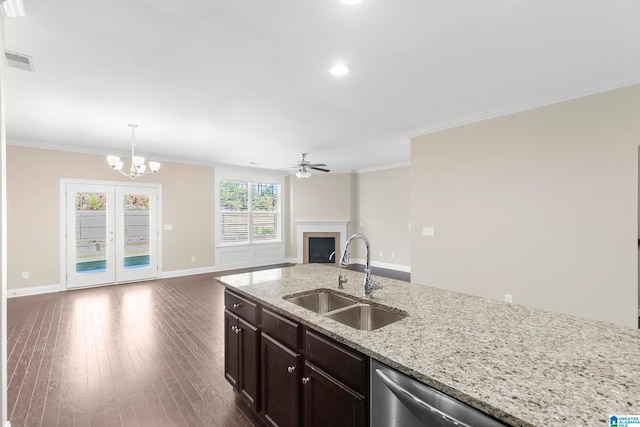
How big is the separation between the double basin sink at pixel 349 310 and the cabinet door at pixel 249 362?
1.22 feet

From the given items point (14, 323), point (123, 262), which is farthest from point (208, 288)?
point (14, 323)

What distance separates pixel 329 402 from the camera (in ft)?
4.63

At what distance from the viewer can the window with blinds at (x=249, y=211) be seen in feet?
25.2

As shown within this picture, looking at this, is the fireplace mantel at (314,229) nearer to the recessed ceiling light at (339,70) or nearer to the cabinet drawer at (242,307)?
the recessed ceiling light at (339,70)

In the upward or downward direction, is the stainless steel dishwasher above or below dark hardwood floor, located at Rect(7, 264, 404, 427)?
above

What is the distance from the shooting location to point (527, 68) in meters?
2.67

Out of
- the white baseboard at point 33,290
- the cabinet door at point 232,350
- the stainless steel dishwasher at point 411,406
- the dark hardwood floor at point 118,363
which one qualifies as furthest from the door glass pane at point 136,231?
the stainless steel dishwasher at point 411,406

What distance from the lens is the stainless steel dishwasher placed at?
0.92m

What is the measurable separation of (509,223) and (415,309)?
2.72 metres

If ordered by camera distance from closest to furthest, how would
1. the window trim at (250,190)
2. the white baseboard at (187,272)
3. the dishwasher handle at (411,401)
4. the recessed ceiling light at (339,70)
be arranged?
the dishwasher handle at (411,401) < the recessed ceiling light at (339,70) < the white baseboard at (187,272) < the window trim at (250,190)

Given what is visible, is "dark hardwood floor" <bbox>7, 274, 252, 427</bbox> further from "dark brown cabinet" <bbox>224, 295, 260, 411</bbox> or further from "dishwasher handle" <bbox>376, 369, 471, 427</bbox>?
"dishwasher handle" <bbox>376, 369, 471, 427</bbox>

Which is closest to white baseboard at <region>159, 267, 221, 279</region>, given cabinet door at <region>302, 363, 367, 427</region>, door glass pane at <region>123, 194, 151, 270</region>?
door glass pane at <region>123, 194, 151, 270</region>

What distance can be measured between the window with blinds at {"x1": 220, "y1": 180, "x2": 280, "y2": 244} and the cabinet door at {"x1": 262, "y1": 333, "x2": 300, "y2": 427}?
6.11 meters

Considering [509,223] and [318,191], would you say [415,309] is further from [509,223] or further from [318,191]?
[318,191]
